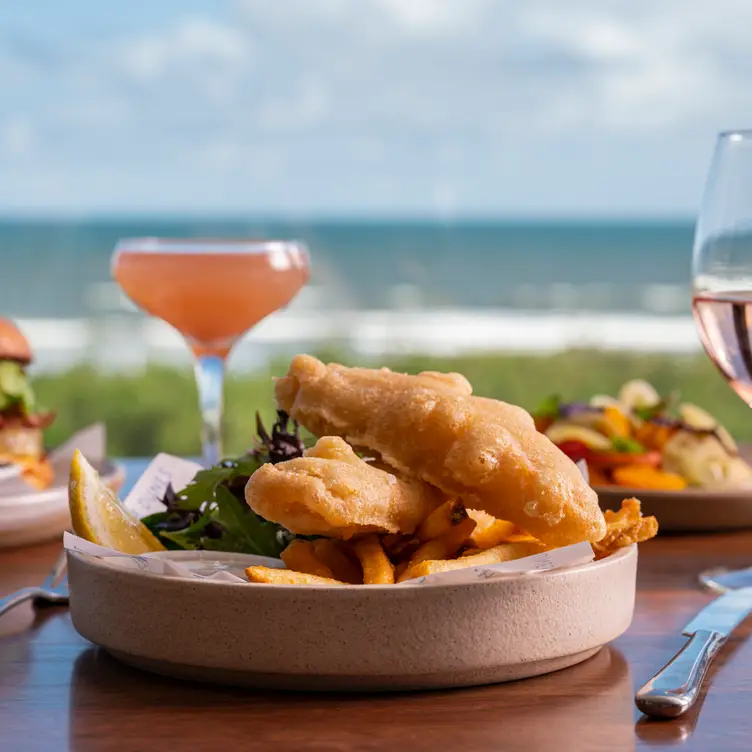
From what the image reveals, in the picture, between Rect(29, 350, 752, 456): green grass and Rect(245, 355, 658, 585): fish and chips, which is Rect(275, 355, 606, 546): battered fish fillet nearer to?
Rect(245, 355, 658, 585): fish and chips

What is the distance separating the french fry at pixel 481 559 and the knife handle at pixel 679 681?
0.18 meters

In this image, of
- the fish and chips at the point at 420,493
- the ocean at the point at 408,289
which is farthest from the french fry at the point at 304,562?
the ocean at the point at 408,289

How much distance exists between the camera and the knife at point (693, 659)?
1060 millimetres

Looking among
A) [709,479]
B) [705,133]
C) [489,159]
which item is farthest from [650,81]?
[709,479]

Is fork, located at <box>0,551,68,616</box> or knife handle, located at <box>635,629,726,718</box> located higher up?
knife handle, located at <box>635,629,726,718</box>

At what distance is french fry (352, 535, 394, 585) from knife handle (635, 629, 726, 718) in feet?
0.86

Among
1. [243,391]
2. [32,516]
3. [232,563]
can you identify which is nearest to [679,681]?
[232,563]

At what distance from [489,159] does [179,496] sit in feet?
84.6

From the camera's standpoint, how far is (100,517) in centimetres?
132

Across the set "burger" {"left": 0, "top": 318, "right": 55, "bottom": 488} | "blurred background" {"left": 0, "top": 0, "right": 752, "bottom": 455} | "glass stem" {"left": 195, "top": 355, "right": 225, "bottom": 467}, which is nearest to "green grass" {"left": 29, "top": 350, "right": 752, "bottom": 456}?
"burger" {"left": 0, "top": 318, "right": 55, "bottom": 488}

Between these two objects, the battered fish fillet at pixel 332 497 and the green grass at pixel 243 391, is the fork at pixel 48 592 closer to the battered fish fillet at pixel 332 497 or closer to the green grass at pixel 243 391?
the battered fish fillet at pixel 332 497

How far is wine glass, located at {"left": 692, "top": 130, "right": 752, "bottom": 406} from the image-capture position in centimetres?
149

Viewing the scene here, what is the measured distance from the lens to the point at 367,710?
3.48ft

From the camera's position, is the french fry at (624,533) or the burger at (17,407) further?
the burger at (17,407)
